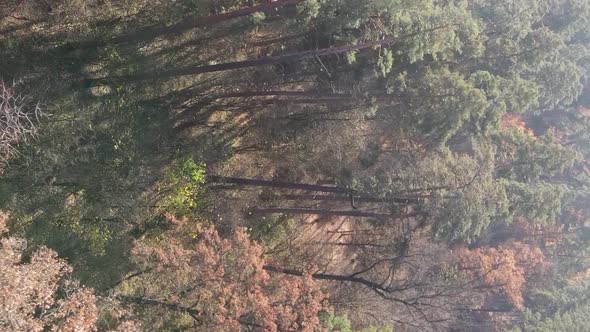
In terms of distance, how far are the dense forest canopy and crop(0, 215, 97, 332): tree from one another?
0.18 feet

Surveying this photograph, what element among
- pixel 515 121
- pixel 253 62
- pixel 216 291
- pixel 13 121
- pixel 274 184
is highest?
pixel 13 121

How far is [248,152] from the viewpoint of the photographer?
71.1 feet

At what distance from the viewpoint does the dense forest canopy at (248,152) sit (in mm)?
16422

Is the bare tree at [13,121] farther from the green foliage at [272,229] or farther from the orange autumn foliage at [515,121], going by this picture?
the orange autumn foliage at [515,121]

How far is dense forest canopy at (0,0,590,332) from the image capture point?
16422mm

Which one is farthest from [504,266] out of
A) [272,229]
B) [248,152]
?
[248,152]

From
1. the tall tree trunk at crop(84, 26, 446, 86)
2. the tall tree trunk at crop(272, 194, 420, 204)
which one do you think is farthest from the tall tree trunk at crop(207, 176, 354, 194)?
the tall tree trunk at crop(84, 26, 446, 86)

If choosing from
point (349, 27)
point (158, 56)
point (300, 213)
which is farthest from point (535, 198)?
point (158, 56)

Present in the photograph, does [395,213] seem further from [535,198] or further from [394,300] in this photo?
[535,198]

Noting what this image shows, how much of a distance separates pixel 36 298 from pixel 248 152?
10.7m

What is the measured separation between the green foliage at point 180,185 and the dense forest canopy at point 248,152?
0.25 feet

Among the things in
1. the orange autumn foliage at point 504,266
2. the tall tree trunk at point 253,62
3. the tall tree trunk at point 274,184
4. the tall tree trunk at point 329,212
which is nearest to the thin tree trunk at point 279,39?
the tall tree trunk at point 253,62

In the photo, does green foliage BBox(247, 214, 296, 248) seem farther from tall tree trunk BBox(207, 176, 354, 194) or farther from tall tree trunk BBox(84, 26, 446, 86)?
tall tree trunk BBox(84, 26, 446, 86)

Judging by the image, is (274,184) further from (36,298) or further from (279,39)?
(36,298)
